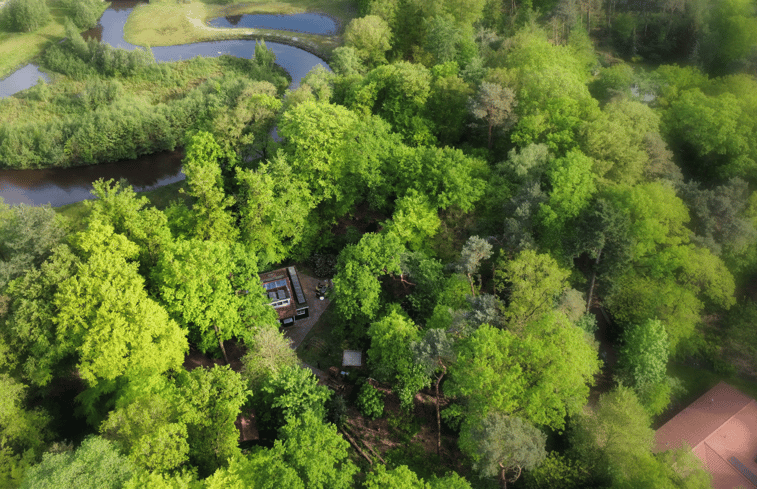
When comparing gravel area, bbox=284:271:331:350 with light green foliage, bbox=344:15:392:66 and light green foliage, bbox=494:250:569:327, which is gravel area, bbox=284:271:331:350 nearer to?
light green foliage, bbox=494:250:569:327

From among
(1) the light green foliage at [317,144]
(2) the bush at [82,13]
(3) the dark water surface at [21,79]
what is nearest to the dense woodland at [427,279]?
(1) the light green foliage at [317,144]

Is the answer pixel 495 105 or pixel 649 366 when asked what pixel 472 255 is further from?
pixel 495 105

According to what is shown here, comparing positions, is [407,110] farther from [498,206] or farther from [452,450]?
[452,450]

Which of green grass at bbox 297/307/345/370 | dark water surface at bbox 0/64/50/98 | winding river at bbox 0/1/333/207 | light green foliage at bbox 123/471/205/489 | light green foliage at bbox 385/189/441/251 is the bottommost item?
winding river at bbox 0/1/333/207

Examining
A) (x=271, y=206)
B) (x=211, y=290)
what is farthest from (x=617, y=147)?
(x=211, y=290)

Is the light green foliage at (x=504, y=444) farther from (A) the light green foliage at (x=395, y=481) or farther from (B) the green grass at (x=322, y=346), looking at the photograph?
(B) the green grass at (x=322, y=346)

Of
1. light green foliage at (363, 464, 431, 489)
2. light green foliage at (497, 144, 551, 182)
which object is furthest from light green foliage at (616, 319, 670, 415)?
light green foliage at (363, 464, 431, 489)
